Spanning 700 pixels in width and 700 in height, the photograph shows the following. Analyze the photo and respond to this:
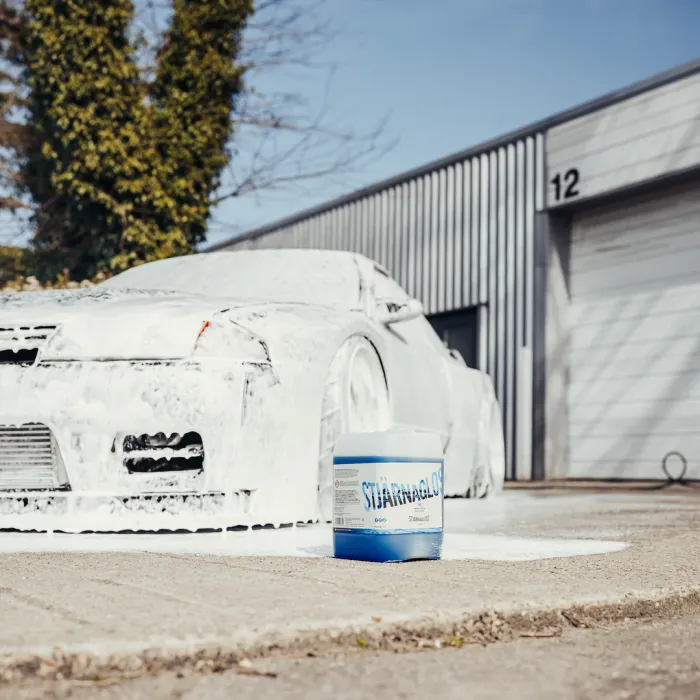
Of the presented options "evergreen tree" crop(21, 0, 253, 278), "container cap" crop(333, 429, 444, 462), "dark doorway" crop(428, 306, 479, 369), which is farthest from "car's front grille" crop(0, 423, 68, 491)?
"dark doorway" crop(428, 306, 479, 369)

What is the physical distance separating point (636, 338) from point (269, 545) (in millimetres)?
9400

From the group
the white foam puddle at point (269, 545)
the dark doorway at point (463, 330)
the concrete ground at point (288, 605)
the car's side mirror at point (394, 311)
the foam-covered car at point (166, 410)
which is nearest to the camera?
the concrete ground at point (288, 605)

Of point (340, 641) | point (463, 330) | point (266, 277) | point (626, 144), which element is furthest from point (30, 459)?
point (463, 330)

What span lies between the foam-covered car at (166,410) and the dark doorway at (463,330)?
10.2m

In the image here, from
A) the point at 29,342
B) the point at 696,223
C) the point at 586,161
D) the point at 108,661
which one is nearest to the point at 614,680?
the point at 108,661

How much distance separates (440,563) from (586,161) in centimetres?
1029

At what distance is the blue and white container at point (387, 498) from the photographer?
2.86m

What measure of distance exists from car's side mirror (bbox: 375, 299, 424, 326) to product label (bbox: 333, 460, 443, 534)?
1820 mm

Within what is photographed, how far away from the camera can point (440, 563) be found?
9.31 ft

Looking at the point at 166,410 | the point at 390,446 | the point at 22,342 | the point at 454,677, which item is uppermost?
the point at 22,342

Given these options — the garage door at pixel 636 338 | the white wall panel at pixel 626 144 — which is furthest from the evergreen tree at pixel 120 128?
the garage door at pixel 636 338

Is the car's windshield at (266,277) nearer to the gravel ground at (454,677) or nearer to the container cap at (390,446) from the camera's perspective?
the container cap at (390,446)

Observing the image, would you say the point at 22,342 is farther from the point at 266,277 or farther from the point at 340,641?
the point at 340,641

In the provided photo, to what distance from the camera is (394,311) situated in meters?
4.80
